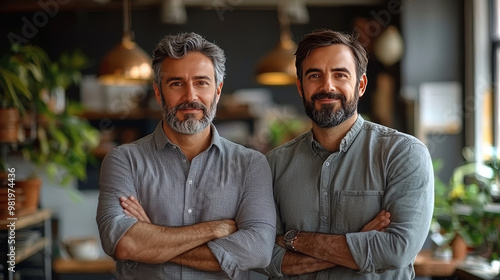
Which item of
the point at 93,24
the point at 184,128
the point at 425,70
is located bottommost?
the point at 184,128

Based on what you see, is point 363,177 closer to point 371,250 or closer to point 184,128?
point 371,250

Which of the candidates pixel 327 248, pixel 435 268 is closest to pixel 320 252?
pixel 327 248

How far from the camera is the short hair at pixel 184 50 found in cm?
222

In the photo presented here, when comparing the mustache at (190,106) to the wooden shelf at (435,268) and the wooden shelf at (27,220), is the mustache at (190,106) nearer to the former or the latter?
the wooden shelf at (27,220)

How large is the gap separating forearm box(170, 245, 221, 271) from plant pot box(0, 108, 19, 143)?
1991 mm

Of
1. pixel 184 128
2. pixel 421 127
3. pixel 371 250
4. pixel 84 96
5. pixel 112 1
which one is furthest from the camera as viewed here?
pixel 84 96

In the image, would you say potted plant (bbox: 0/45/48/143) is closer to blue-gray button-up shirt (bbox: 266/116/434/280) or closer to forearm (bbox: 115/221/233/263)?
forearm (bbox: 115/221/233/263)

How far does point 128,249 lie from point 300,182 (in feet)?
2.05

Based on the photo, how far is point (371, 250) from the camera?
6.77 feet

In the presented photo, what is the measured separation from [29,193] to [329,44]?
2.83 metres

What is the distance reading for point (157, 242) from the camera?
2.07 metres

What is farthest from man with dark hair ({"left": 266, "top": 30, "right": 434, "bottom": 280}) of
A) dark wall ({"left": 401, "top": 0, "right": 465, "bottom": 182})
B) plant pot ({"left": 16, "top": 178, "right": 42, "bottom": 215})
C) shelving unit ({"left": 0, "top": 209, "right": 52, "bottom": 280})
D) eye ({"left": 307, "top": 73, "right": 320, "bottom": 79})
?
dark wall ({"left": 401, "top": 0, "right": 465, "bottom": 182})

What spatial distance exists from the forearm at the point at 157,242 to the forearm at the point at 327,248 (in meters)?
0.29

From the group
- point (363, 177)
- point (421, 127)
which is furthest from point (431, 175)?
point (421, 127)
